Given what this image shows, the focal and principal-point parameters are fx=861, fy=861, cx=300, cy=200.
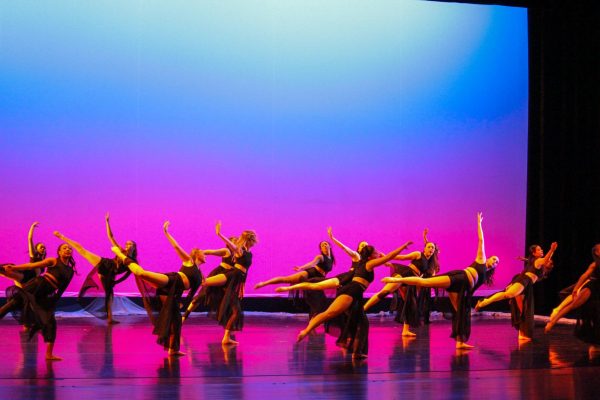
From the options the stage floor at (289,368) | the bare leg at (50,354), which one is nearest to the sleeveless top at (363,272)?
the stage floor at (289,368)

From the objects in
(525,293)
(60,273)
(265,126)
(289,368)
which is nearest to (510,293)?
(525,293)

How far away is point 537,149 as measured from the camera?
11.4 m

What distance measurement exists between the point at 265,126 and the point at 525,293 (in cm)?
398

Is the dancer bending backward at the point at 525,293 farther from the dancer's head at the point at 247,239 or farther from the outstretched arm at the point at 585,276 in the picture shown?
the dancer's head at the point at 247,239

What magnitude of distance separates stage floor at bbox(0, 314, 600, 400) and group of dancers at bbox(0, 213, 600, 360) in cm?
21

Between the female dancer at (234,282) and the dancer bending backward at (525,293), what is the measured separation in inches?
93.4

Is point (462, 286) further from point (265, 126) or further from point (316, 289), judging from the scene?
point (265, 126)

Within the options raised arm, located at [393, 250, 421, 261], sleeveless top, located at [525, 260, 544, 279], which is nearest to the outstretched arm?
sleeveless top, located at [525, 260, 544, 279]


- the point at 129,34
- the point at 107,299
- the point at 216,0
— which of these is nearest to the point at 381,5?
the point at 216,0

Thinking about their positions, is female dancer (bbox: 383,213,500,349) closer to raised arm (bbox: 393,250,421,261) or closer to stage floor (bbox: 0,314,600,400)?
stage floor (bbox: 0,314,600,400)

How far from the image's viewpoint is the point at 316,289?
25.9 ft

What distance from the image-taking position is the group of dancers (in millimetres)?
6527

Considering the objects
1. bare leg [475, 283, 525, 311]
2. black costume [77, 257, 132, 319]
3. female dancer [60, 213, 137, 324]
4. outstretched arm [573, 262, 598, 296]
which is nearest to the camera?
outstretched arm [573, 262, 598, 296]

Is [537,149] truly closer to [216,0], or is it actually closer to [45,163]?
[216,0]
